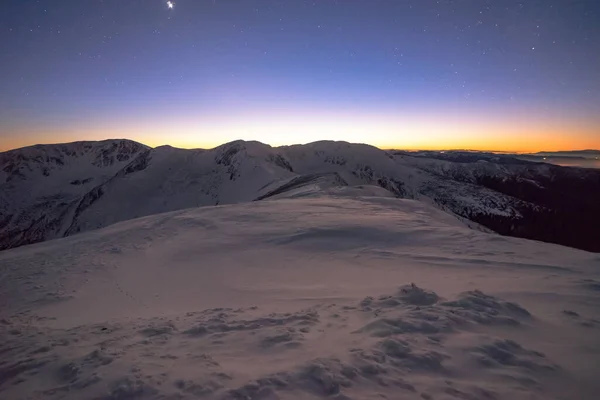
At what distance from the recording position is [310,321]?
6.95 metres

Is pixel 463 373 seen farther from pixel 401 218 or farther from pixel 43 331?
pixel 401 218

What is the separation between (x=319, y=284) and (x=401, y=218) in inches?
455

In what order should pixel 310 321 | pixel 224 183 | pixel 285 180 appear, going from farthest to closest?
pixel 224 183 < pixel 285 180 < pixel 310 321

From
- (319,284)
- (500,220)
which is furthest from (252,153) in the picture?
(319,284)

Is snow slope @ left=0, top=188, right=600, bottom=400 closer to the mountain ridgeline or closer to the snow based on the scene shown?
the mountain ridgeline

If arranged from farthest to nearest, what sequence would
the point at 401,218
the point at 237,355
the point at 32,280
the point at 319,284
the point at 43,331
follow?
the point at 401,218 < the point at 32,280 < the point at 319,284 < the point at 43,331 < the point at 237,355

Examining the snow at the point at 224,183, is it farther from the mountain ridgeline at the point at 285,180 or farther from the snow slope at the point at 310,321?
the snow slope at the point at 310,321

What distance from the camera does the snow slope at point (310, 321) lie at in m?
4.65

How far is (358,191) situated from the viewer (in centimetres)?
3644

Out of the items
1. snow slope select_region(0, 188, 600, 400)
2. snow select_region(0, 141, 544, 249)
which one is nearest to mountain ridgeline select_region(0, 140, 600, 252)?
snow select_region(0, 141, 544, 249)

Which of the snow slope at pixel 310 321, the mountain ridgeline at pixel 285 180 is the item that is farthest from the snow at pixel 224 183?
the snow slope at pixel 310 321

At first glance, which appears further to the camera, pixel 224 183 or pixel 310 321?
pixel 224 183

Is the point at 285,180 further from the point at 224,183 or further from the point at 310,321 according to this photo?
the point at 310,321

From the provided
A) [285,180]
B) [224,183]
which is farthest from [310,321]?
[224,183]
